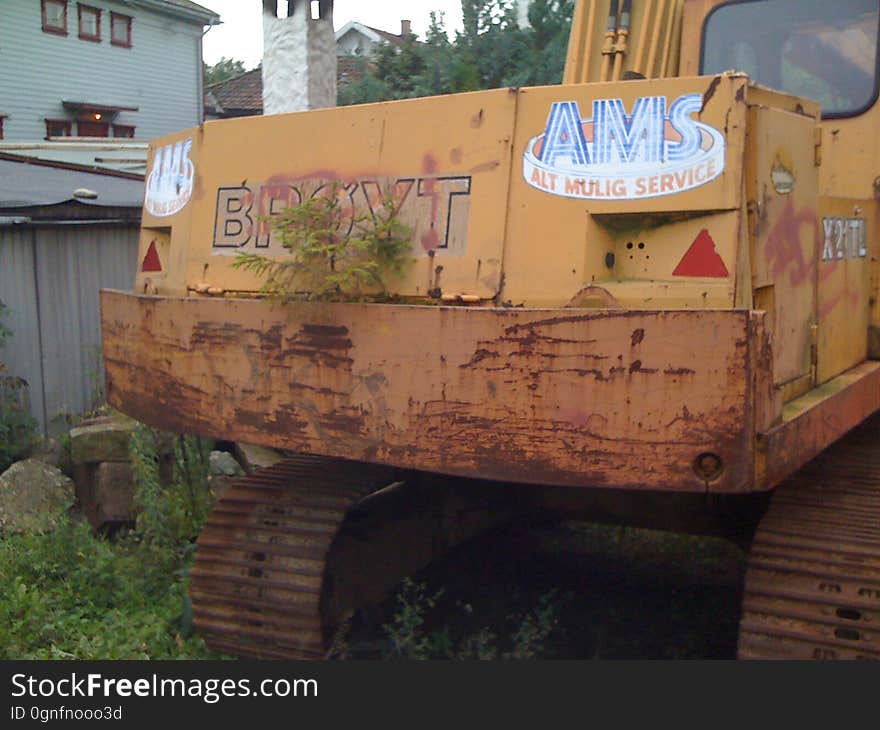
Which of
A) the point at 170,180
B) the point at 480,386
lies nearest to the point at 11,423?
the point at 170,180

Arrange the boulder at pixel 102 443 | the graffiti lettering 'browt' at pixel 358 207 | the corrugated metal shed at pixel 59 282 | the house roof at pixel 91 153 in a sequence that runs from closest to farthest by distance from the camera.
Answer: the graffiti lettering 'browt' at pixel 358 207 < the boulder at pixel 102 443 < the corrugated metal shed at pixel 59 282 < the house roof at pixel 91 153

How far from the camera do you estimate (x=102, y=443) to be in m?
6.48

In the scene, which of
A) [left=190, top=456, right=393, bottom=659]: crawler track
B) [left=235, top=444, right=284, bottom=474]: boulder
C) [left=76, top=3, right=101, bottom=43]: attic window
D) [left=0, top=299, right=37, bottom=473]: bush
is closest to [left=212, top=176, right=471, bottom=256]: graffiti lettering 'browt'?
[left=190, top=456, right=393, bottom=659]: crawler track

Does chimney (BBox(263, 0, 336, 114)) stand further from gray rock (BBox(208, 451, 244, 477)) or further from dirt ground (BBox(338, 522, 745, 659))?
dirt ground (BBox(338, 522, 745, 659))

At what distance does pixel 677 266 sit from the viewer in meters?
3.21

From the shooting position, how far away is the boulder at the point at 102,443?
6.45 m

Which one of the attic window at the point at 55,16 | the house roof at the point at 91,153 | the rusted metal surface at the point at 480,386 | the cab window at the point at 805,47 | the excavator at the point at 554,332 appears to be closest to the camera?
the rusted metal surface at the point at 480,386

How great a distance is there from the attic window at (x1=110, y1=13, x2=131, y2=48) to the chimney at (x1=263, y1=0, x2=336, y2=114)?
15.5 metres

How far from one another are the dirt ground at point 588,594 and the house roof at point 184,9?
23092 millimetres

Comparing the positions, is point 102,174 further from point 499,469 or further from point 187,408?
point 499,469

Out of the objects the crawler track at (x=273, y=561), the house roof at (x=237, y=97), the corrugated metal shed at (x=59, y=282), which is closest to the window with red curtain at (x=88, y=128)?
the house roof at (x=237, y=97)

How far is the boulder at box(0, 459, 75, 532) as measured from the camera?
19.7ft

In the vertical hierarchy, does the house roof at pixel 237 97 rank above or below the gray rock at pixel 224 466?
above

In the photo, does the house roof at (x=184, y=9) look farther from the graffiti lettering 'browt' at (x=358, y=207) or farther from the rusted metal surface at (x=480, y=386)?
the rusted metal surface at (x=480, y=386)
